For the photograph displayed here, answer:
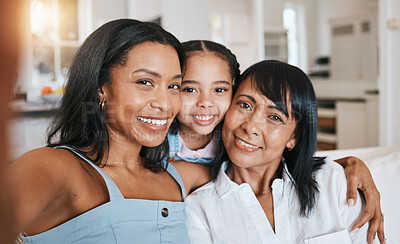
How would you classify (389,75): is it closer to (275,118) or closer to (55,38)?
(275,118)

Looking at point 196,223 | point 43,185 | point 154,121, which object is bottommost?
point 196,223

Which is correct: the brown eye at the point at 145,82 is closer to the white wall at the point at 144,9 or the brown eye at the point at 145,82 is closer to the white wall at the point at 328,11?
the white wall at the point at 144,9

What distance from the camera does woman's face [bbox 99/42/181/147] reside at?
3.61 feet

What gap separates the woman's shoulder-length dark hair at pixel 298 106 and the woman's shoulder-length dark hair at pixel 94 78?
396 millimetres

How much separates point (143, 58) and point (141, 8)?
4.01 m

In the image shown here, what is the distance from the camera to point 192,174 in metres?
1.48

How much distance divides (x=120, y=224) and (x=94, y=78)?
17.0 inches

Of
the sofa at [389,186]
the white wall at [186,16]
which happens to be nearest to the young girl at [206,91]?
the sofa at [389,186]

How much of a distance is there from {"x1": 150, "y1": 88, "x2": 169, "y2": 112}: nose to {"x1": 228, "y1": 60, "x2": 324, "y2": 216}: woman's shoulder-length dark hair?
1.27 feet

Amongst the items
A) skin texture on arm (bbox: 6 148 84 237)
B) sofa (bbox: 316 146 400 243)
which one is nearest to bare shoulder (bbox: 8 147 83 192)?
skin texture on arm (bbox: 6 148 84 237)

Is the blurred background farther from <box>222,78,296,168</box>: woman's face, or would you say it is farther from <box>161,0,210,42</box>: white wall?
<box>222,78,296,168</box>: woman's face

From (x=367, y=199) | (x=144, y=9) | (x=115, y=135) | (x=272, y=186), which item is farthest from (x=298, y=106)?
(x=144, y=9)

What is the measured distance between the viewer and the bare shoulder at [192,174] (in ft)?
4.69

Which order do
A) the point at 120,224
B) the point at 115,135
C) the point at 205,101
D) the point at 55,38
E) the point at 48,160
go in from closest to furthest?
the point at 48,160 → the point at 120,224 → the point at 115,135 → the point at 205,101 → the point at 55,38
